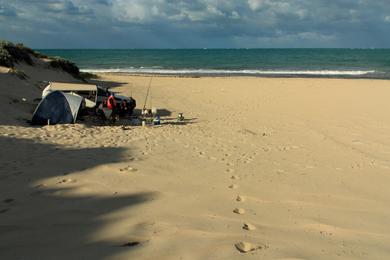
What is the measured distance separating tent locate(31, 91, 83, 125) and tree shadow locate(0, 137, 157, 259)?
3678mm

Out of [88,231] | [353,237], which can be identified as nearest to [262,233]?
[353,237]

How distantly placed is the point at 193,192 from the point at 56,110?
747 centimetres

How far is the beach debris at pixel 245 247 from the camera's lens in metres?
4.19

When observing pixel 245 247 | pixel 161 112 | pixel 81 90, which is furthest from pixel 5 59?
pixel 245 247

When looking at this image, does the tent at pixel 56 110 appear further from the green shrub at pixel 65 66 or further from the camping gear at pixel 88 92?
the green shrub at pixel 65 66

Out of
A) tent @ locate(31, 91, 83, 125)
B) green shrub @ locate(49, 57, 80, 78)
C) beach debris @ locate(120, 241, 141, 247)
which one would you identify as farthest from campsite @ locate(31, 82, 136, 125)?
green shrub @ locate(49, 57, 80, 78)

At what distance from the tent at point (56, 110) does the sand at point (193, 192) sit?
2.16ft

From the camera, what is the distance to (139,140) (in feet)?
33.6

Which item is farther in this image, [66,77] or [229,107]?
[66,77]

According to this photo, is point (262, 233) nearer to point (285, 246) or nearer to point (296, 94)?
point (285, 246)

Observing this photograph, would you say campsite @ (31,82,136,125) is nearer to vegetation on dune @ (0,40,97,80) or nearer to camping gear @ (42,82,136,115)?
camping gear @ (42,82,136,115)

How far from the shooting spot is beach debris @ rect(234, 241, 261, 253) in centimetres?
419

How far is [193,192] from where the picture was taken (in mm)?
6250

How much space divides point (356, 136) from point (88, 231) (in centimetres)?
938
